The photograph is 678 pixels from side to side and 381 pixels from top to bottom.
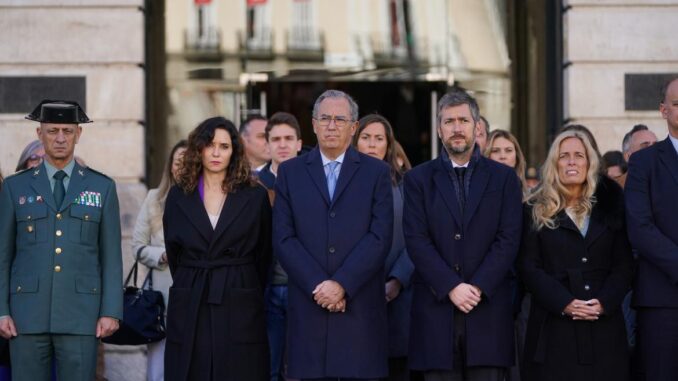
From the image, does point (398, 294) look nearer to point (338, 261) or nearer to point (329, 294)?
point (338, 261)

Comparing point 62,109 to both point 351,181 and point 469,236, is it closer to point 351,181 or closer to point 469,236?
point 351,181

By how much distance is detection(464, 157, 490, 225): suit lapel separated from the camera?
285 inches

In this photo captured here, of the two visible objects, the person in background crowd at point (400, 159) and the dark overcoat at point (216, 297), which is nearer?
the dark overcoat at point (216, 297)

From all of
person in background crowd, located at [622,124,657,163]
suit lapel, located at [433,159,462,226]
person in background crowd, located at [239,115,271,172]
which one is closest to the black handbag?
person in background crowd, located at [239,115,271,172]

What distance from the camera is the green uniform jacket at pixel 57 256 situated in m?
7.20

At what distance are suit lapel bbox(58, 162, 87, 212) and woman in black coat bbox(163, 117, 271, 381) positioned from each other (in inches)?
22.2

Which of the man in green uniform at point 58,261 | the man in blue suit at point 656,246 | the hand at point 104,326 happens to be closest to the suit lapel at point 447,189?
the man in blue suit at point 656,246

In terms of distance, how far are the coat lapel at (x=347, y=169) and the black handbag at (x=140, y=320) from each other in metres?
1.86

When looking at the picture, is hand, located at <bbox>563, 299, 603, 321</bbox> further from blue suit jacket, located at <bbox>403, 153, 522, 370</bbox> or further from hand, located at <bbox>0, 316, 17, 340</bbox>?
hand, located at <bbox>0, 316, 17, 340</bbox>

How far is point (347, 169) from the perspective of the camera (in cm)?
732

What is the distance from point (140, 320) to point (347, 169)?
78.3 inches

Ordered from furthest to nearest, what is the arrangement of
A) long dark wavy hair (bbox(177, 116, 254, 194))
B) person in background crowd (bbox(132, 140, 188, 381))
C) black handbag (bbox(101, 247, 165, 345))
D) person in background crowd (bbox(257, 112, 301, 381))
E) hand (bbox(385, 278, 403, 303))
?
person in background crowd (bbox(132, 140, 188, 381)), black handbag (bbox(101, 247, 165, 345)), person in background crowd (bbox(257, 112, 301, 381)), hand (bbox(385, 278, 403, 303)), long dark wavy hair (bbox(177, 116, 254, 194))

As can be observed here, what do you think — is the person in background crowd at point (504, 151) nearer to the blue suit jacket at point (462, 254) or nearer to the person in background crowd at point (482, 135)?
the person in background crowd at point (482, 135)

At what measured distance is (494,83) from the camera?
39.4 ft
